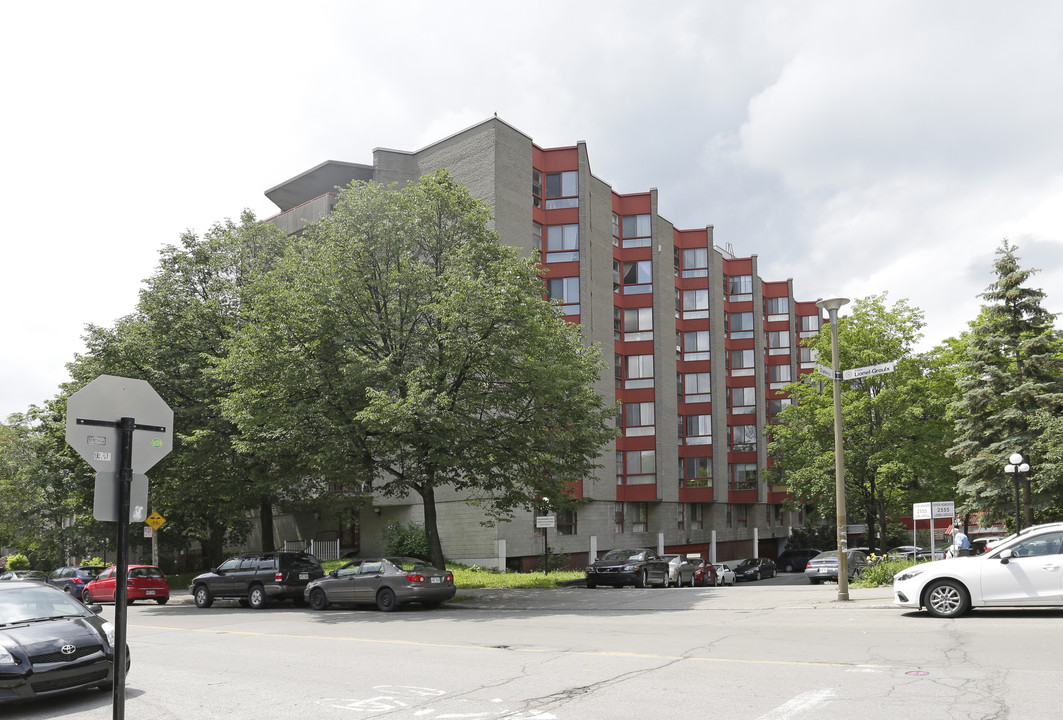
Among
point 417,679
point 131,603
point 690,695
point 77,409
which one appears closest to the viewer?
point 77,409

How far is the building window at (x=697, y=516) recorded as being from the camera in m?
50.2

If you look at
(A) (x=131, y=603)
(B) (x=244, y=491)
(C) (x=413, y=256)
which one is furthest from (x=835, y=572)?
(A) (x=131, y=603)

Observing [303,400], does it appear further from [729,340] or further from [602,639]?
[729,340]

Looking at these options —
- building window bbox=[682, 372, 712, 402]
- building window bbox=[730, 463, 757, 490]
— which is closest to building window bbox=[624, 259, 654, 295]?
building window bbox=[682, 372, 712, 402]

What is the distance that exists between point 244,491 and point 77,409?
26.7m

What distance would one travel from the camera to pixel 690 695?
8406 mm

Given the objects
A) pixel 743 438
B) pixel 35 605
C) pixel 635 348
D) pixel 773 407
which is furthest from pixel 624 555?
pixel 773 407

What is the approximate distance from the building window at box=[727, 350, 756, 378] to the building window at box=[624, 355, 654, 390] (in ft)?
43.4

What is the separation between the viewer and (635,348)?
1829 inches

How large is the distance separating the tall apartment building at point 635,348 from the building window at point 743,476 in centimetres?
10

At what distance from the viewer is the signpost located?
227 inches

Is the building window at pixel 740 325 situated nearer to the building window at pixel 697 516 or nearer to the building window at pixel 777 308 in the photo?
the building window at pixel 777 308

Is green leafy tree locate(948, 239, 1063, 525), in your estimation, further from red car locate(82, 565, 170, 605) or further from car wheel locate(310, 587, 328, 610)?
red car locate(82, 565, 170, 605)

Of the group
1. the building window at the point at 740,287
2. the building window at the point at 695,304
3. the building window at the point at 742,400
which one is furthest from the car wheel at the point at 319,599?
the building window at the point at 740,287
